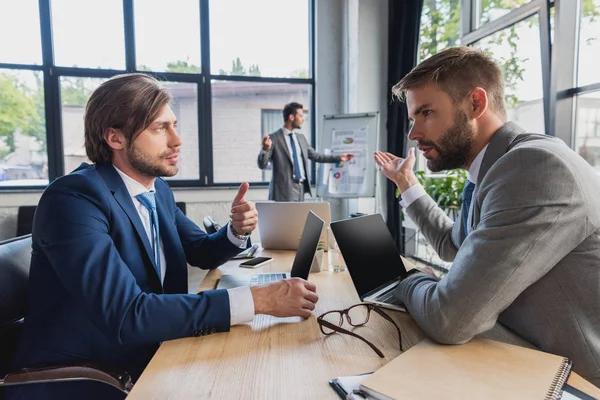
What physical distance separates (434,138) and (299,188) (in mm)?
3230

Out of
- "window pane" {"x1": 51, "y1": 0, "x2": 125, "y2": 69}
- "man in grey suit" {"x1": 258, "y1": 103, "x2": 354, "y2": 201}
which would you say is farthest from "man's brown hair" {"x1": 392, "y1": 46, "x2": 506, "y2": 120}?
"window pane" {"x1": 51, "y1": 0, "x2": 125, "y2": 69}

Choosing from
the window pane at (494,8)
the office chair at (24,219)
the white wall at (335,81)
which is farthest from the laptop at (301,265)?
the office chair at (24,219)

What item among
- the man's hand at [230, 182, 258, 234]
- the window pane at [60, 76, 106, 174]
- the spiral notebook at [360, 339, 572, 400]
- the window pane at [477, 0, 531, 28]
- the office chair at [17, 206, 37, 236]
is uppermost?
the window pane at [477, 0, 531, 28]

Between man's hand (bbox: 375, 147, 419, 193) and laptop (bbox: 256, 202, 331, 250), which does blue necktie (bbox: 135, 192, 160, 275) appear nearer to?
laptop (bbox: 256, 202, 331, 250)

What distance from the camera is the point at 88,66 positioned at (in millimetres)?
4402

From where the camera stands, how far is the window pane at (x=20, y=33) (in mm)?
4176

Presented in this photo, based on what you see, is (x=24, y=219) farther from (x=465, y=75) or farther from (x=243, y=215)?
A: (x=465, y=75)

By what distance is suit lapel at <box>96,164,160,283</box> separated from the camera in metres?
1.09

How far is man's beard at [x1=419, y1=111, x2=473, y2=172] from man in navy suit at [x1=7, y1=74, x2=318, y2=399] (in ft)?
1.86

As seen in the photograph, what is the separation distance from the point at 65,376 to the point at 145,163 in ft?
2.04

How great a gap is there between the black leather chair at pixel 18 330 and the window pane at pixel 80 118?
338cm

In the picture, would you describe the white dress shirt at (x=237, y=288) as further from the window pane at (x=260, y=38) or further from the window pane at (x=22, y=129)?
the window pane at (x=22, y=129)

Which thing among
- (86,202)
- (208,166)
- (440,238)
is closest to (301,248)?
(440,238)

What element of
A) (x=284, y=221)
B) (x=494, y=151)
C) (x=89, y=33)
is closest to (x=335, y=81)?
(x=89, y=33)
